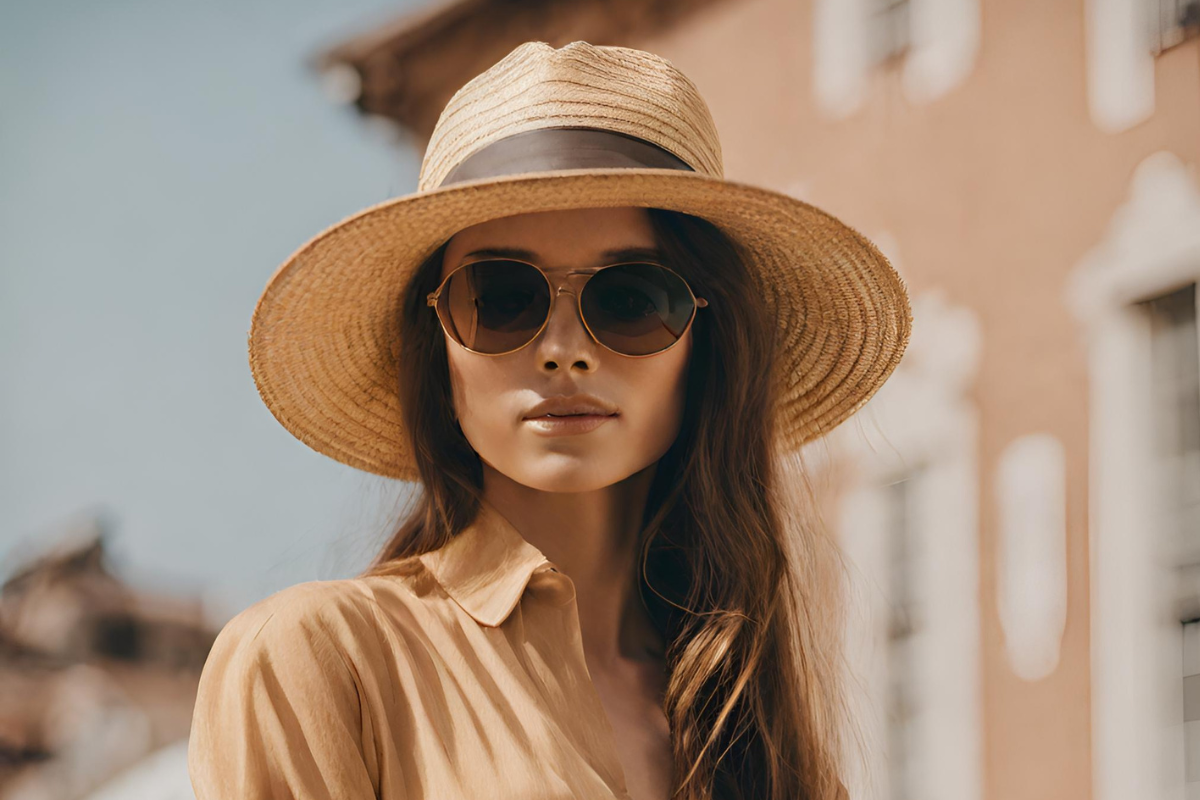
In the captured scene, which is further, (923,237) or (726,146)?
(726,146)

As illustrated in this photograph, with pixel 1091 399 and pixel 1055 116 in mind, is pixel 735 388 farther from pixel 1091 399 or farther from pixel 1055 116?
pixel 1055 116

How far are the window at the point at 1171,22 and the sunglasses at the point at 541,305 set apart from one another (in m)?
5.10

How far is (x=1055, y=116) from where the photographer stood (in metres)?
7.31

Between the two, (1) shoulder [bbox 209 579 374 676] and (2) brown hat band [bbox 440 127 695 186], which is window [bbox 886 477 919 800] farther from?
(1) shoulder [bbox 209 579 374 676]

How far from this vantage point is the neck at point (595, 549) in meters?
2.25

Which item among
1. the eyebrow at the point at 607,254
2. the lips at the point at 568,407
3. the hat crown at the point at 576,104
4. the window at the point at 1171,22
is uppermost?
the window at the point at 1171,22

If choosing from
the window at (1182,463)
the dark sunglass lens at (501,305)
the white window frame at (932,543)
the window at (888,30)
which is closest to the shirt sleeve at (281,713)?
the dark sunglass lens at (501,305)

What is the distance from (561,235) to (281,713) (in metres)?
0.73

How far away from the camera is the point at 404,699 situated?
1864mm

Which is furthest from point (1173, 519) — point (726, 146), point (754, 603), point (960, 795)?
point (754, 603)

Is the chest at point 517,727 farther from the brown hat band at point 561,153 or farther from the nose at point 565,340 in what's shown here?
the brown hat band at point 561,153

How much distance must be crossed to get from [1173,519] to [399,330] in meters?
4.80

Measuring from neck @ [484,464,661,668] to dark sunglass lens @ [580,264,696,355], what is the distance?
0.92 feet

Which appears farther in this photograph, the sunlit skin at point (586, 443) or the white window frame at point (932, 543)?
the white window frame at point (932, 543)
